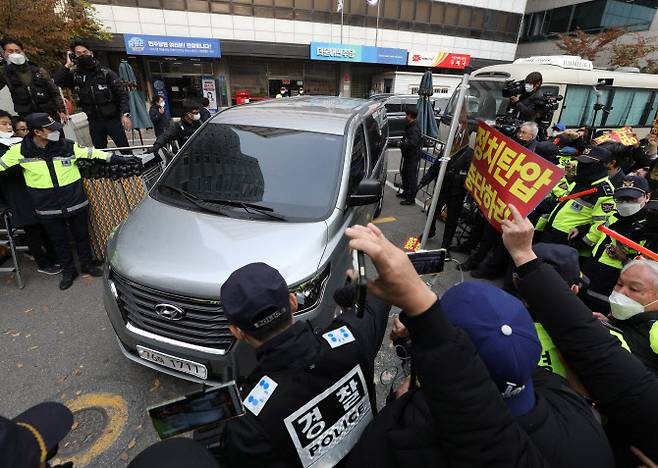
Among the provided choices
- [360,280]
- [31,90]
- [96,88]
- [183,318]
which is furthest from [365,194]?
[31,90]

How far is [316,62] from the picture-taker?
24875 mm

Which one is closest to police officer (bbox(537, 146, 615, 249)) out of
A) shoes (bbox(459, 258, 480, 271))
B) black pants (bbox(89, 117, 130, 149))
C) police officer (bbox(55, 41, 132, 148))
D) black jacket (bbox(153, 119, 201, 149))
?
shoes (bbox(459, 258, 480, 271))

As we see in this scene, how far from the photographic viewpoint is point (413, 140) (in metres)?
6.51

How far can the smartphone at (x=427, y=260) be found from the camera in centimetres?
151

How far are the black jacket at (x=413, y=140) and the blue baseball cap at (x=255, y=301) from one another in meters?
5.85

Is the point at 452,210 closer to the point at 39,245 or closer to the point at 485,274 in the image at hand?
the point at 485,274

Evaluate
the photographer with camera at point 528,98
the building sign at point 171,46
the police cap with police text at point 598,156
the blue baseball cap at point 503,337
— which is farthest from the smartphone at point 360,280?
the building sign at point 171,46

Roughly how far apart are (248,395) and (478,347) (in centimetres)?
76

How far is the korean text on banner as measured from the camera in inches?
88.2

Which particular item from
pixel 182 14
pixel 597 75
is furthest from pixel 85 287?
pixel 182 14

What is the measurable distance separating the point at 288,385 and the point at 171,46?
909 inches

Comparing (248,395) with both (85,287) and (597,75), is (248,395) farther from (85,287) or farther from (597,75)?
(597,75)

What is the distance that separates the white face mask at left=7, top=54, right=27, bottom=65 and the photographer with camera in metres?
7.99

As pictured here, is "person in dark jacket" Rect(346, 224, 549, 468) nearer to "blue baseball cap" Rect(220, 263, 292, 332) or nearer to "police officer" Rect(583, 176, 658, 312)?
"blue baseball cap" Rect(220, 263, 292, 332)
